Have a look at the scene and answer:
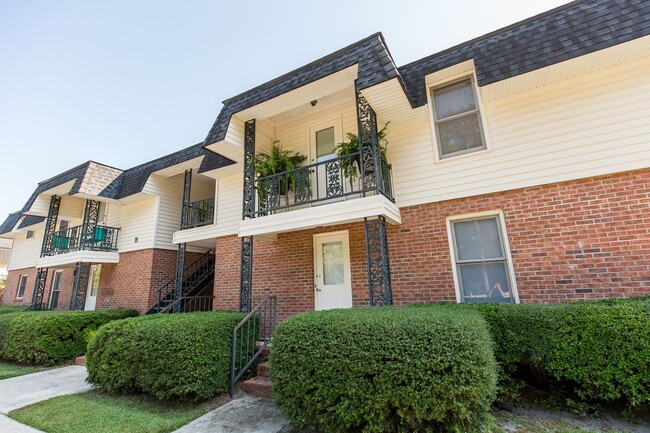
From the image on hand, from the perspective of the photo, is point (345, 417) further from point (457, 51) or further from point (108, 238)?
→ point (108, 238)

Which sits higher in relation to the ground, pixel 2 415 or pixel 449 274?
pixel 449 274

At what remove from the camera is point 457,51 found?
613cm

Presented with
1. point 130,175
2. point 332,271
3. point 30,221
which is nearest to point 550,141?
point 332,271

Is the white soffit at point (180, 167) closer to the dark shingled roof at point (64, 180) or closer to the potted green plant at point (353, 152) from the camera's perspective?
the dark shingled roof at point (64, 180)

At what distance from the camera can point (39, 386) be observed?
5953mm

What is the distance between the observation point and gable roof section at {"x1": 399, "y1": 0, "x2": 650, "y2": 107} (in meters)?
4.57

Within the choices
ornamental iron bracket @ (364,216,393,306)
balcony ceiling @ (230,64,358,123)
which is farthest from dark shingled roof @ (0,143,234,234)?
ornamental iron bracket @ (364,216,393,306)

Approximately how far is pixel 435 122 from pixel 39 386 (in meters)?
9.93

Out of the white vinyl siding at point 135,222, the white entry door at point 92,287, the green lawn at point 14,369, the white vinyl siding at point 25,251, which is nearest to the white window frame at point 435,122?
the white vinyl siding at point 135,222

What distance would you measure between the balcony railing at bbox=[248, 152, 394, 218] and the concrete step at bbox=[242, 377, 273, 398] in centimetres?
324

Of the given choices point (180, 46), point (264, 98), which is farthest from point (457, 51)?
point (180, 46)

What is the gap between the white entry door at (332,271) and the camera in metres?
6.84

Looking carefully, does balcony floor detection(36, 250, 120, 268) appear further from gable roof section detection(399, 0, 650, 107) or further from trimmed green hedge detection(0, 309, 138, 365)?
gable roof section detection(399, 0, 650, 107)

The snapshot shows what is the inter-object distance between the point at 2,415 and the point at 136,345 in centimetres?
200
